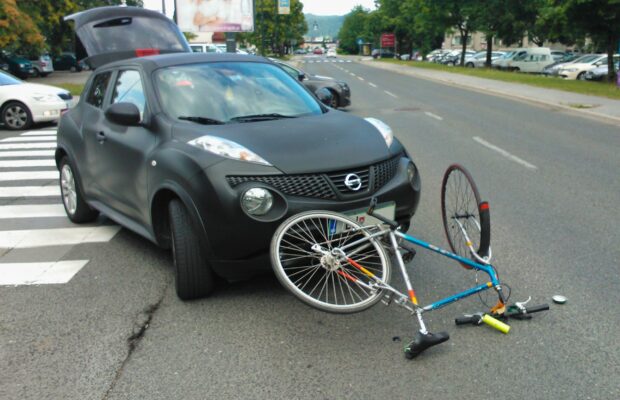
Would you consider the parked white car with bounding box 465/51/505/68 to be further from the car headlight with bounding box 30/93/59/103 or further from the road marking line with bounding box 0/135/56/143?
the road marking line with bounding box 0/135/56/143

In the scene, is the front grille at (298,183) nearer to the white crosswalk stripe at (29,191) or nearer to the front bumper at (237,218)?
the front bumper at (237,218)

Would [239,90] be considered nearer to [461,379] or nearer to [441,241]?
[441,241]

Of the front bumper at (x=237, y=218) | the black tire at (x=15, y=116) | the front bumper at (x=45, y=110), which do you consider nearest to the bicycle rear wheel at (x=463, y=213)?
the front bumper at (x=237, y=218)

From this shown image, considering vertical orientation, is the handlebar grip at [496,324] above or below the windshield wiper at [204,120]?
below

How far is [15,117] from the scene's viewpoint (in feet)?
49.3

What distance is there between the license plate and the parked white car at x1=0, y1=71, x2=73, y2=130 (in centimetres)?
1305

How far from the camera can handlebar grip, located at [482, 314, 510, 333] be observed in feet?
11.8

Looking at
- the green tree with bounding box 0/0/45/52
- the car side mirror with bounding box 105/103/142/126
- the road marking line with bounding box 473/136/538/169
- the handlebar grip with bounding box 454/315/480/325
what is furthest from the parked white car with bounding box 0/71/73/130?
the green tree with bounding box 0/0/45/52

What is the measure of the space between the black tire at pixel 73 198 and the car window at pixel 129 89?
3.56 ft

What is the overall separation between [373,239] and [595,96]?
63.2ft

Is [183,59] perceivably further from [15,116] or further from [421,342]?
[15,116]

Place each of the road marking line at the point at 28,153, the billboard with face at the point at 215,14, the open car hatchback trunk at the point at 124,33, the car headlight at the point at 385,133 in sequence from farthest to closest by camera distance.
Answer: the billboard with face at the point at 215,14 < the road marking line at the point at 28,153 < the open car hatchback trunk at the point at 124,33 < the car headlight at the point at 385,133

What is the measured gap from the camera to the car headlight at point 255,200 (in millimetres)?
3824

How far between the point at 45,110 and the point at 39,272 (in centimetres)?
1126
